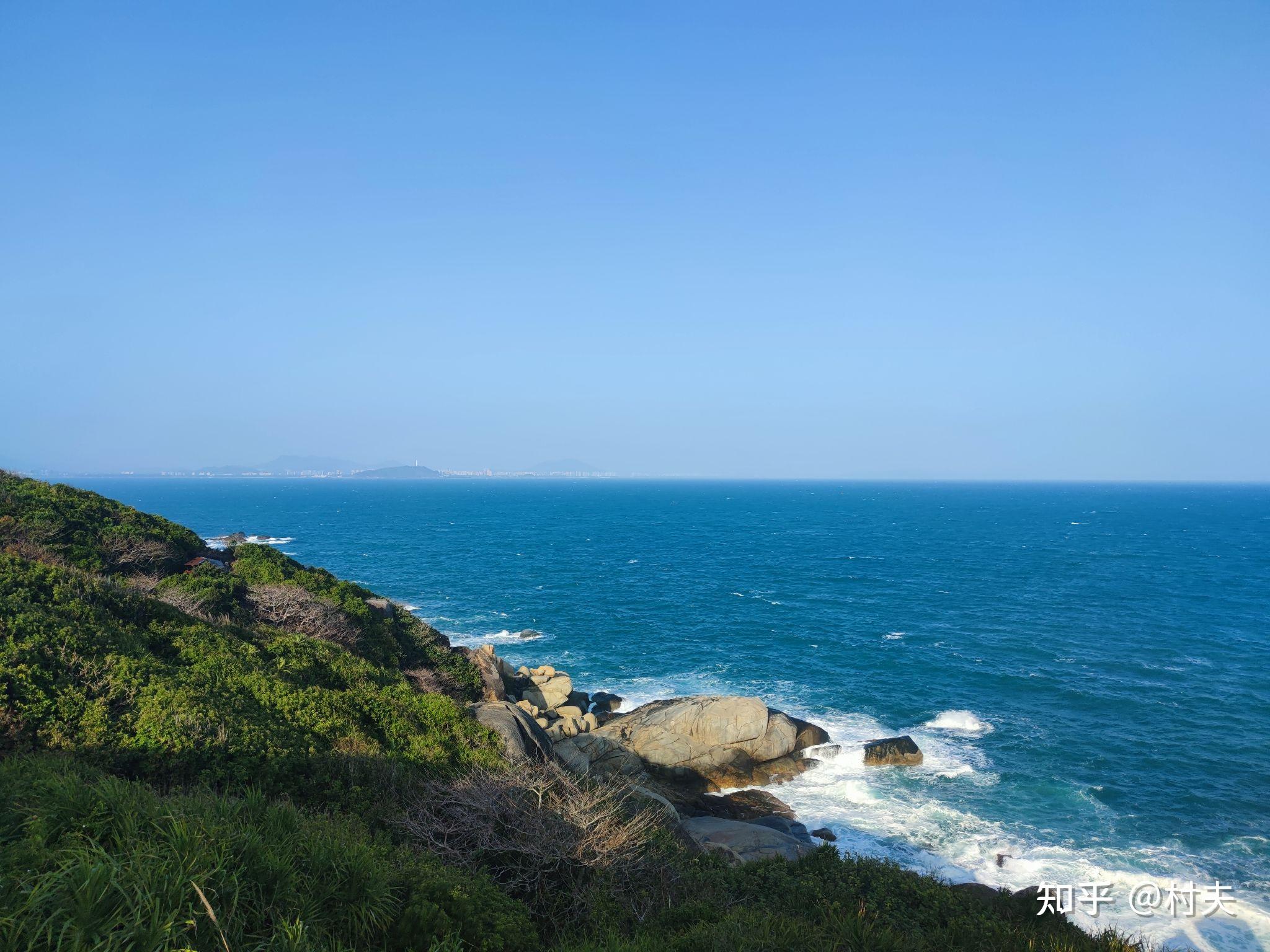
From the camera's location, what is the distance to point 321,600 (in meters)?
32.3

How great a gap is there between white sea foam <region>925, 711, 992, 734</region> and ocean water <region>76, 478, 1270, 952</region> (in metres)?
0.12

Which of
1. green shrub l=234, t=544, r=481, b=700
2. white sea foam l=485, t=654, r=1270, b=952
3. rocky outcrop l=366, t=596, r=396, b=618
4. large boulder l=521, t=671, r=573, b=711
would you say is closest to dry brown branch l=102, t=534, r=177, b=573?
green shrub l=234, t=544, r=481, b=700

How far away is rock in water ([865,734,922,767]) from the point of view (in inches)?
1253

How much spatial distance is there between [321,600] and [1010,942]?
3116 centimetres

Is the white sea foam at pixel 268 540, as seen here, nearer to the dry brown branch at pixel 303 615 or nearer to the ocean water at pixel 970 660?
the ocean water at pixel 970 660

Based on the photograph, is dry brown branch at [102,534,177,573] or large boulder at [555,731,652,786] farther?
dry brown branch at [102,534,177,573]

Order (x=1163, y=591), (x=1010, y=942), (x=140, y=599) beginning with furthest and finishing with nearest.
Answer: (x=1163, y=591) < (x=140, y=599) < (x=1010, y=942)

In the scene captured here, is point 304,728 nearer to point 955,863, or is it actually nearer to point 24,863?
point 24,863

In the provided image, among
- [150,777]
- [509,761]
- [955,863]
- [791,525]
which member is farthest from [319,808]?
[791,525]

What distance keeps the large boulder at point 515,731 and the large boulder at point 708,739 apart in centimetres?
708

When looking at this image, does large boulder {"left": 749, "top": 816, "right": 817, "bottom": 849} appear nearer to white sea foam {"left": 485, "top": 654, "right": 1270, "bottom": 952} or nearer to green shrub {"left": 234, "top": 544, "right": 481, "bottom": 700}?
white sea foam {"left": 485, "top": 654, "right": 1270, "bottom": 952}

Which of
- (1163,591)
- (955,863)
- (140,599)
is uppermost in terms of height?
(140,599)

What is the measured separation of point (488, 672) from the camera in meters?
34.0

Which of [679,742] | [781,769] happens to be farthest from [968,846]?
[679,742]
